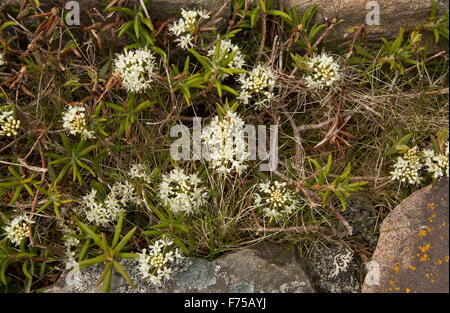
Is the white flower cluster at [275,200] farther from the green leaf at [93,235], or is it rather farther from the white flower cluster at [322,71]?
the green leaf at [93,235]

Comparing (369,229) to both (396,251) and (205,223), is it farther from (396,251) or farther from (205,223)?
(205,223)

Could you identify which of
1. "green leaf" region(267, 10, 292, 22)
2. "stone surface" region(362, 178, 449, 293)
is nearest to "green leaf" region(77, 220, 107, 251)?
"stone surface" region(362, 178, 449, 293)

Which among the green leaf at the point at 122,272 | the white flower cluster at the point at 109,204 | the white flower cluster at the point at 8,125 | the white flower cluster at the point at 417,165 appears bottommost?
the green leaf at the point at 122,272

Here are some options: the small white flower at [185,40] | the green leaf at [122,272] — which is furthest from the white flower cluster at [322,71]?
the green leaf at [122,272]

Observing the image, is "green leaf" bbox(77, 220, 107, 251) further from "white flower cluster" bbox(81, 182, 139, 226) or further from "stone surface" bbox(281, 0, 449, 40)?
"stone surface" bbox(281, 0, 449, 40)

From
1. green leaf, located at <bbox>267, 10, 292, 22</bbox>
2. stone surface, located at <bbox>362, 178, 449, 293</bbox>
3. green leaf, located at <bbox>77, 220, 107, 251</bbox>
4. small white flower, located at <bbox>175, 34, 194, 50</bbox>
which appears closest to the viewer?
stone surface, located at <bbox>362, 178, 449, 293</bbox>

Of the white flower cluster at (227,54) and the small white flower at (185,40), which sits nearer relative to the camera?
the white flower cluster at (227,54)
